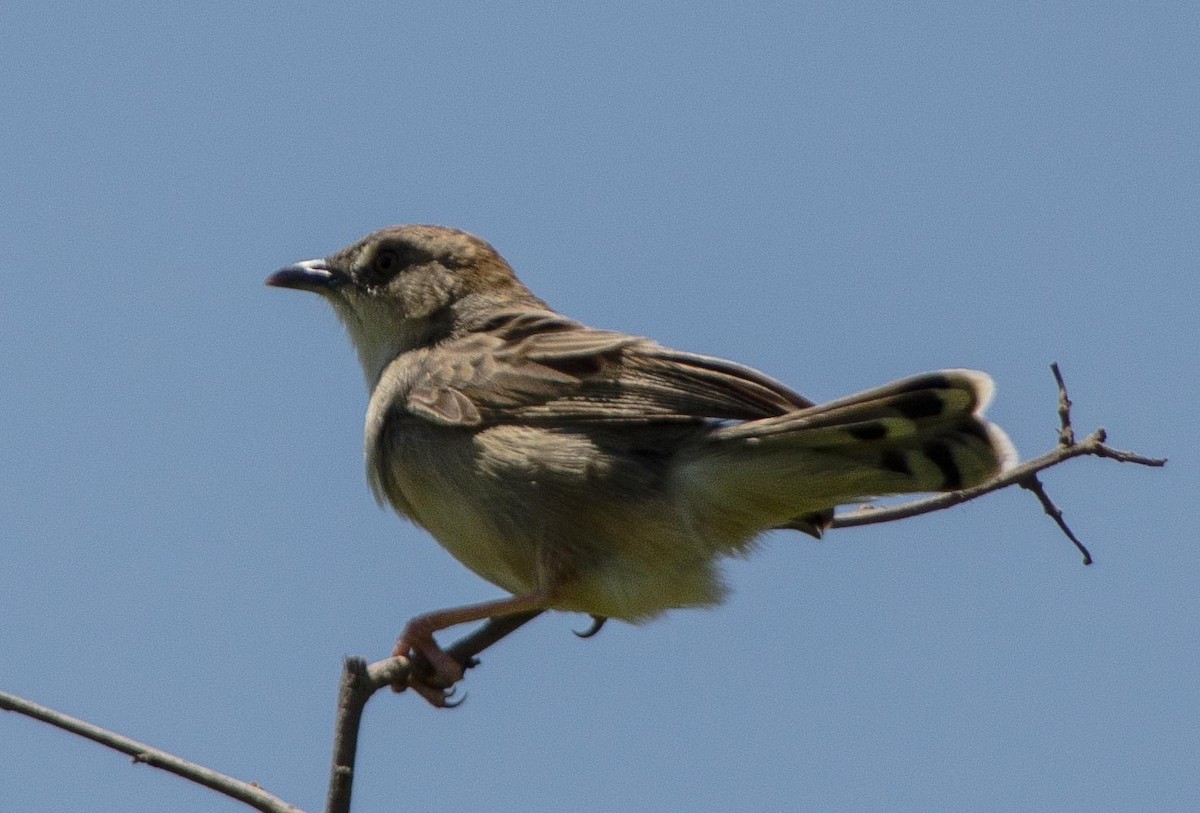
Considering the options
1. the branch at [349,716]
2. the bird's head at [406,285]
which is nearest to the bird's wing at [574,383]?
the bird's head at [406,285]

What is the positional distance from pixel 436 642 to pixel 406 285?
2.43 meters

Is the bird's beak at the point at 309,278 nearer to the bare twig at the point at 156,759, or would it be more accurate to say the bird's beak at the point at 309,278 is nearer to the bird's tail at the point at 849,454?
the bird's tail at the point at 849,454

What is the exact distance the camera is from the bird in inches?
241

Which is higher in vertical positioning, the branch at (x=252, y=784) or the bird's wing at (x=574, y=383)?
the bird's wing at (x=574, y=383)

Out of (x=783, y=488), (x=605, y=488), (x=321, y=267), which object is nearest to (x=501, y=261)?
(x=321, y=267)

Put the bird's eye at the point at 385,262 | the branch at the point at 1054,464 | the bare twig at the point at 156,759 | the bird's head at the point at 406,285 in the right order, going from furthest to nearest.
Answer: the bird's eye at the point at 385,262
the bird's head at the point at 406,285
the branch at the point at 1054,464
the bare twig at the point at 156,759

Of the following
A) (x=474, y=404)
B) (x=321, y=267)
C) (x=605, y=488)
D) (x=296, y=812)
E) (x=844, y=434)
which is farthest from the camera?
(x=321, y=267)

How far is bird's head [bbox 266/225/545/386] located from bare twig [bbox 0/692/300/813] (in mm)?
3965

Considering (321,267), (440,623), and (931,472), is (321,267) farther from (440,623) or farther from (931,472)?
(931,472)

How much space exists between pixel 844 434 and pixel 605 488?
1.18 m

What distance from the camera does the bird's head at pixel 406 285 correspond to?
27.7ft

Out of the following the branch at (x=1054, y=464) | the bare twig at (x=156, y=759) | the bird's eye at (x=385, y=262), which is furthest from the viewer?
the bird's eye at (x=385, y=262)

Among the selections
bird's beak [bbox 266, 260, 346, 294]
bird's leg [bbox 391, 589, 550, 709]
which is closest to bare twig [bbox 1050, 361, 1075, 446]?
bird's leg [bbox 391, 589, 550, 709]

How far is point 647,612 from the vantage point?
22.9 feet
